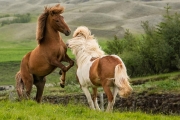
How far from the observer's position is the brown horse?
11828 mm

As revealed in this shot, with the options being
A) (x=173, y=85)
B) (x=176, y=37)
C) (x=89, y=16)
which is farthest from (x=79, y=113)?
(x=89, y=16)

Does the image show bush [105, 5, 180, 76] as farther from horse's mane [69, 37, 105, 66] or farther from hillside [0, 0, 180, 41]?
hillside [0, 0, 180, 41]

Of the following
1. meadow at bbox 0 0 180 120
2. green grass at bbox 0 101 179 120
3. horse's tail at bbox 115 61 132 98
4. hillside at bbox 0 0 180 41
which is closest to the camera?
green grass at bbox 0 101 179 120

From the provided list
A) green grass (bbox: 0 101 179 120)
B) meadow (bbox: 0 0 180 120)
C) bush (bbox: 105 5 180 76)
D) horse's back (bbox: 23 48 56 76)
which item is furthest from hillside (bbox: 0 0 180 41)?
green grass (bbox: 0 101 179 120)

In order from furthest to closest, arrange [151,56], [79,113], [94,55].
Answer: [151,56] → [94,55] → [79,113]

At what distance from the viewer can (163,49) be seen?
105 ft

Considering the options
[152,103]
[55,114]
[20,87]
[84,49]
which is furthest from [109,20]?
[55,114]

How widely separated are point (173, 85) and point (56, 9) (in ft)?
30.7

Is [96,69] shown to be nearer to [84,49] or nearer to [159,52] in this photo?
[84,49]

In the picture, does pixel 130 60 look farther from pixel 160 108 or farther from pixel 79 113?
pixel 79 113

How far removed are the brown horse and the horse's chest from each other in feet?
1.81

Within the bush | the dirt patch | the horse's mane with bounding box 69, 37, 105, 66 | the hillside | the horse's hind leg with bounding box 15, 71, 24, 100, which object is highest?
the horse's mane with bounding box 69, 37, 105, 66

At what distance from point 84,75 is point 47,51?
1354mm

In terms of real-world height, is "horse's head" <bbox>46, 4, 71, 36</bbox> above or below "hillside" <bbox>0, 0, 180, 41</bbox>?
above
